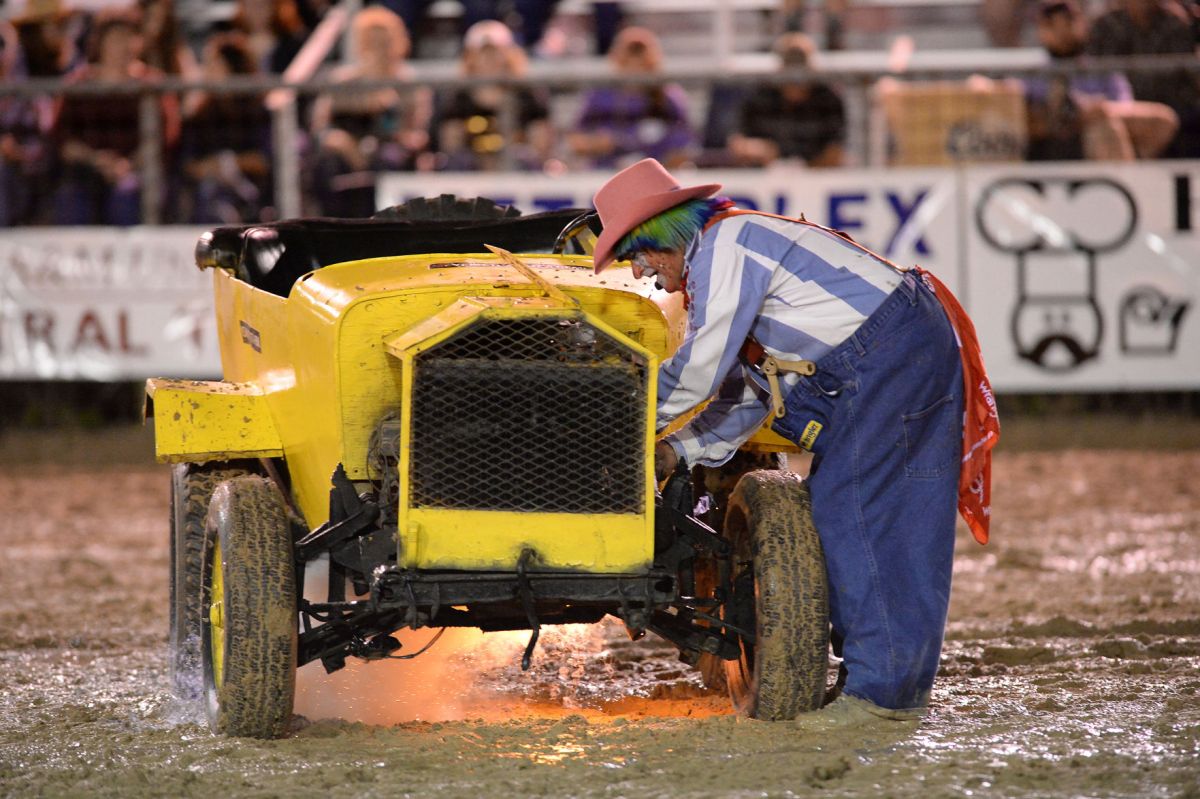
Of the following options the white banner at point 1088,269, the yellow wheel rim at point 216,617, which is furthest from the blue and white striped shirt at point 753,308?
the white banner at point 1088,269

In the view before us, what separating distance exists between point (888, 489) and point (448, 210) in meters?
2.20

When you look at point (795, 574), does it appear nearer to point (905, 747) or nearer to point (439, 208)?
point (905, 747)

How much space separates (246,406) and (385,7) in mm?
7647

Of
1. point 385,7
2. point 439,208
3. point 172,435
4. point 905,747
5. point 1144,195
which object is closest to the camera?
point 905,747

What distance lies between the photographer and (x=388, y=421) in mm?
4398

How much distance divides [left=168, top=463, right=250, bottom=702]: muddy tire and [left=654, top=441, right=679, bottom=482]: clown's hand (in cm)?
145

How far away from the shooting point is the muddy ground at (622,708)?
408cm

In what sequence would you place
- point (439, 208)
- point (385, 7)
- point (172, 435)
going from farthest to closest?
point (385, 7) < point (439, 208) < point (172, 435)

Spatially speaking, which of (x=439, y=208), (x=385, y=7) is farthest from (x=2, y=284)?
(x=439, y=208)

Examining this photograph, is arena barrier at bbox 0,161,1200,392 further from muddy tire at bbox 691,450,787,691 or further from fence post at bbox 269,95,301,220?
muddy tire at bbox 691,450,787,691

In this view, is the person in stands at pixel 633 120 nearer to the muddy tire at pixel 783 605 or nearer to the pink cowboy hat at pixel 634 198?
the pink cowboy hat at pixel 634 198

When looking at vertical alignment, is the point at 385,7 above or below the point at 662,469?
above

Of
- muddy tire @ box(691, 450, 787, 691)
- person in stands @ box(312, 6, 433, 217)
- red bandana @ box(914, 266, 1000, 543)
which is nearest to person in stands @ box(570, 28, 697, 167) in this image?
person in stands @ box(312, 6, 433, 217)

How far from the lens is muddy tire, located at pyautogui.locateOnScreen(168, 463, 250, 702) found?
5164 mm
